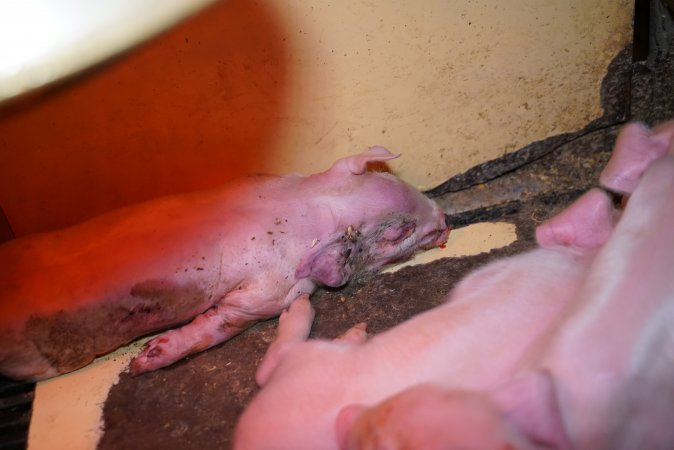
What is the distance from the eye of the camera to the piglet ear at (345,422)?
6.67ft

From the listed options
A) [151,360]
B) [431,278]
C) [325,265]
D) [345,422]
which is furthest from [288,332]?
[345,422]

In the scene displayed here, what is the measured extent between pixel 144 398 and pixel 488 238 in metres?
1.99

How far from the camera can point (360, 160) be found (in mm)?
3352

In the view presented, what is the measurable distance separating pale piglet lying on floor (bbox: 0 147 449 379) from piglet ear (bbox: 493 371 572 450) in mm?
1539

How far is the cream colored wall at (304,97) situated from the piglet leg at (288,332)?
833 mm

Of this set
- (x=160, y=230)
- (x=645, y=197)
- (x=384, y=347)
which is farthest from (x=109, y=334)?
(x=645, y=197)

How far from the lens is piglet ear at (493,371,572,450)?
179 centimetres

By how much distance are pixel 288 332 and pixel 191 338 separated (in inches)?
21.2

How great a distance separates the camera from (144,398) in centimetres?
299

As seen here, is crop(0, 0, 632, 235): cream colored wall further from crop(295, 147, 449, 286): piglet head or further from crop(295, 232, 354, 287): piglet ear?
crop(295, 232, 354, 287): piglet ear

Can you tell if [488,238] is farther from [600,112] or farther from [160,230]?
[160,230]

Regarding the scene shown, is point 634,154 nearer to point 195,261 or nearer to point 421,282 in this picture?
point 421,282

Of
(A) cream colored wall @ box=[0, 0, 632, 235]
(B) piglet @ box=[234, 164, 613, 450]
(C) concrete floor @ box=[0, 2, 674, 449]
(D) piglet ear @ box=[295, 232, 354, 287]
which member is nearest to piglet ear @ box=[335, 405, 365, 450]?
(B) piglet @ box=[234, 164, 613, 450]

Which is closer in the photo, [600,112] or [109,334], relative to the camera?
[109,334]
